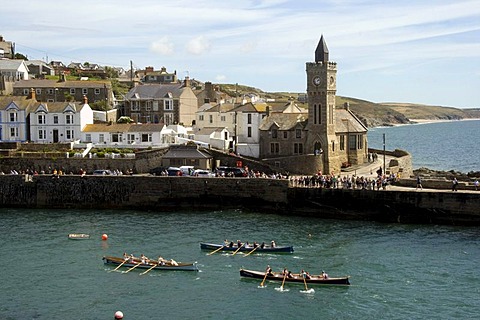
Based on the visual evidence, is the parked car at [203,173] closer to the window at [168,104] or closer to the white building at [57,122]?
the white building at [57,122]

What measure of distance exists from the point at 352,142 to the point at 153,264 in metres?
38.0

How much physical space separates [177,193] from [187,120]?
98.2 ft

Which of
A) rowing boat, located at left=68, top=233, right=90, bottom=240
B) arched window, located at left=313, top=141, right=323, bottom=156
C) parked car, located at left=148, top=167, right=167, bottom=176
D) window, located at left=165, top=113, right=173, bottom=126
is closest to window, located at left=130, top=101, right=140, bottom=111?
window, located at left=165, top=113, right=173, bottom=126

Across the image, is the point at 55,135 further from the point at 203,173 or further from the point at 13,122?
the point at 203,173

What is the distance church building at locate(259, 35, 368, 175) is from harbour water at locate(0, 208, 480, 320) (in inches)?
480

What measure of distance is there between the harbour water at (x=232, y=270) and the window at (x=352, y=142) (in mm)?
18945

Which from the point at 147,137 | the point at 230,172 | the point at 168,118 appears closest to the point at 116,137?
the point at 147,137

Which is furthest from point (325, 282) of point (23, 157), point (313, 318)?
point (23, 157)

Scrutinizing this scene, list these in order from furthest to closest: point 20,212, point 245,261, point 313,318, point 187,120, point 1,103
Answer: point 187,120
point 1,103
point 20,212
point 245,261
point 313,318

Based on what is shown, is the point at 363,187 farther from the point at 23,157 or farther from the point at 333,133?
the point at 23,157

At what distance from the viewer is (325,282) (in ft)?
135

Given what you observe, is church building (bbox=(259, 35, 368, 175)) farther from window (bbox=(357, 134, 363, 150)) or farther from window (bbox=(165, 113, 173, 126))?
window (bbox=(165, 113, 173, 126))

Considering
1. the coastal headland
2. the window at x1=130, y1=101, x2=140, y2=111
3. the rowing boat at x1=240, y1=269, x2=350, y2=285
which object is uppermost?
the window at x1=130, y1=101, x2=140, y2=111

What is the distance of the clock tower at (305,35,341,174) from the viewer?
71875 mm
